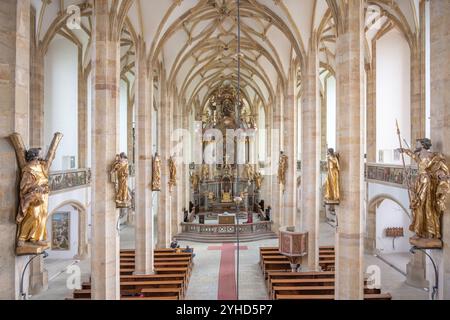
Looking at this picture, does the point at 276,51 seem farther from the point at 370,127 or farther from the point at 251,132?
the point at 251,132

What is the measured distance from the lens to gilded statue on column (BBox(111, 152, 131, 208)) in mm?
9906

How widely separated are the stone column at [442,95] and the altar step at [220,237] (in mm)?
18106

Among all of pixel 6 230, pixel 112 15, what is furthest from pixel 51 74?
pixel 6 230

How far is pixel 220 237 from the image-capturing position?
24.3 metres

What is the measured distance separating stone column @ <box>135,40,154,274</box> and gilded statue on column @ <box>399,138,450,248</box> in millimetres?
11139

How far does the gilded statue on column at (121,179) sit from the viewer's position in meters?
9.91

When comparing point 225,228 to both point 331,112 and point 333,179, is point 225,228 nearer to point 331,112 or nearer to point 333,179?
point 331,112

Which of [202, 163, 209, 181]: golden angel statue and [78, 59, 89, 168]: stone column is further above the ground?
[78, 59, 89, 168]: stone column

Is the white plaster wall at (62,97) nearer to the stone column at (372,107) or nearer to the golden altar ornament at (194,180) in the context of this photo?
the stone column at (372,107)

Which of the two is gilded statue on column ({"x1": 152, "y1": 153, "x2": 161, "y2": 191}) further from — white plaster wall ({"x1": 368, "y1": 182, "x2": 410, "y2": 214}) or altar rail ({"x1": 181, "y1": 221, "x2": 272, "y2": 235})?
white plaster wall ({"x1": 368, "y1": 182, "x2": 410, "y2": 214})

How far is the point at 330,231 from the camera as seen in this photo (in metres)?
26.0

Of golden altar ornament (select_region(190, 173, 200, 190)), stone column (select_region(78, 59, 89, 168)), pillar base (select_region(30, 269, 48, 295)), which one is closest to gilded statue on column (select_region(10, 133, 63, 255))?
pillar base (select_region(30, 269, 48, 295))

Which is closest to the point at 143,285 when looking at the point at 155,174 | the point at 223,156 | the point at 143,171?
the point at 143,171

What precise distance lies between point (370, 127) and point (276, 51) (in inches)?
285
